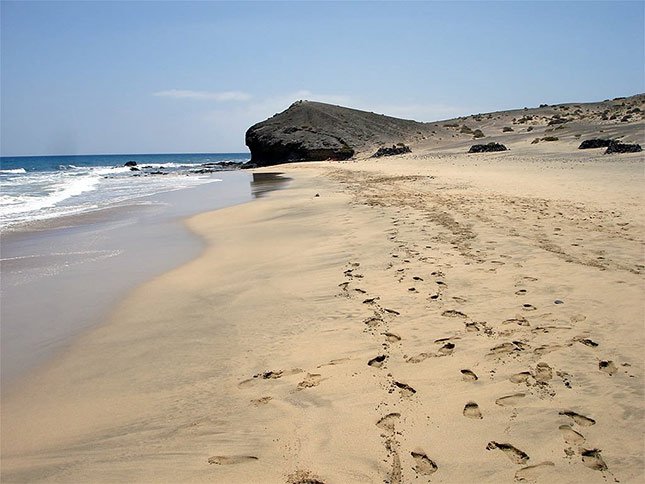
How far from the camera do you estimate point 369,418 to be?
109 inches

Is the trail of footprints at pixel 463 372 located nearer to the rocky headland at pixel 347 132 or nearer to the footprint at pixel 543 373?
the footprint at pixel 543 373

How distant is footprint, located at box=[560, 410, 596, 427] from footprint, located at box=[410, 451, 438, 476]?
0.90 metres

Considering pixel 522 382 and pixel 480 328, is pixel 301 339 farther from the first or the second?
pixel 522 382

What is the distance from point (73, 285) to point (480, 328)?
17.8 feet

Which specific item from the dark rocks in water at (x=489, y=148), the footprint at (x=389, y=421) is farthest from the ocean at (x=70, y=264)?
the dark rocks in water at (x=489, y=148)

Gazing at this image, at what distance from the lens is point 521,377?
303 cm

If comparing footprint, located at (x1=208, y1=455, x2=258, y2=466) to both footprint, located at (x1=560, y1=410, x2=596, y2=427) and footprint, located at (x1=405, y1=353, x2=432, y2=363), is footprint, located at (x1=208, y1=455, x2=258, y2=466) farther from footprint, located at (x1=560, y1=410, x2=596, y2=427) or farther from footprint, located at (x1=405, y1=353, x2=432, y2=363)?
footprint, located at (x1=560, y1=410, x2=596, y2=427)

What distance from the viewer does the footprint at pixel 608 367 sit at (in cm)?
302

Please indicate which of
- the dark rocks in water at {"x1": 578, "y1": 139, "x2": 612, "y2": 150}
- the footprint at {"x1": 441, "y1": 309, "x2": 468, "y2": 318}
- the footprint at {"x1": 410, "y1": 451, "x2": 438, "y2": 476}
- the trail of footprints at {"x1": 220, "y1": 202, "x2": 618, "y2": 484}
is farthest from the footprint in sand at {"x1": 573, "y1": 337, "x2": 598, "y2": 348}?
the dark rocks in water at {"x1": 578, "y1": 139, "x2": 612, "y2": 150}

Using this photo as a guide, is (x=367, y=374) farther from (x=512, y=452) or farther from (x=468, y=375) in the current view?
(x=512, y=452)

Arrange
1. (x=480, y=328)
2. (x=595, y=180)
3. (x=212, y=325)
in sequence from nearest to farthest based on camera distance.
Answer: (x=480, y=328) < (x=212, y=325) < (x=595, y=180)

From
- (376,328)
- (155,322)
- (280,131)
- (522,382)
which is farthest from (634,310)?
(280,131)

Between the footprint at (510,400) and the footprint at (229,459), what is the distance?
60.3 inches

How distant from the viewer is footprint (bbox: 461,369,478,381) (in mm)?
3084
